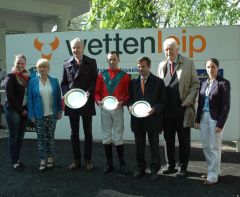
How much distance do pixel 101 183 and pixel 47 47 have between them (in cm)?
406

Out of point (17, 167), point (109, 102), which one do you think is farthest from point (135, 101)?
point (17, 167)

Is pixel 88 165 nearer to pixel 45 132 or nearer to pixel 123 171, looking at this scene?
pixel 123 171

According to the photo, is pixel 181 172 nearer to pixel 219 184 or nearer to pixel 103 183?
pixel 219 184

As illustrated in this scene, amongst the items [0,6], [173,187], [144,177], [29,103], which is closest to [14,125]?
[29,103]

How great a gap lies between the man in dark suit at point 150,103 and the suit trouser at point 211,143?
607mm

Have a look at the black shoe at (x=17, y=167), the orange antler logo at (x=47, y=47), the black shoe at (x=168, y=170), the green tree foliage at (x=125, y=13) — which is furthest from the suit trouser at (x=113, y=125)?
the green tree foliage at (x=125, y=13)

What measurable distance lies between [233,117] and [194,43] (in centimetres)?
169

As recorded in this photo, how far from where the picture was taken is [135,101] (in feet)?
18.2

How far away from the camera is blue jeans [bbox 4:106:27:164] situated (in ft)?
19.6

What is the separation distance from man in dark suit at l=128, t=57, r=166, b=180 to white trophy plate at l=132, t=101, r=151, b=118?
1.8 inches

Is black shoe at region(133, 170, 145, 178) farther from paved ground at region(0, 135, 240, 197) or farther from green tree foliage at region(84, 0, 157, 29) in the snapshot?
green tree foliage at region(84, 0, 157, 29)

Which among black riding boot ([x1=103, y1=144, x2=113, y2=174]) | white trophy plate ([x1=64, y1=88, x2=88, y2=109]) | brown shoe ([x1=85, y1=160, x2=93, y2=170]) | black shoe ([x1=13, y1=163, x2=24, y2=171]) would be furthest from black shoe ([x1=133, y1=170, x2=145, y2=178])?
black shoe ([x1=13, y1=163, x2=24, y2=171])

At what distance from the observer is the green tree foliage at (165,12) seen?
10609 millimetres

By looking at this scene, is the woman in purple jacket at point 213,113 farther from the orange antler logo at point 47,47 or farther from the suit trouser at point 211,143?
the orange antler logo at point 47,47
